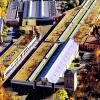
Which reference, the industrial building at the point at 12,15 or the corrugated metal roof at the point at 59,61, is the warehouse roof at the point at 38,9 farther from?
the corrugated metal roof at the point at 59,61

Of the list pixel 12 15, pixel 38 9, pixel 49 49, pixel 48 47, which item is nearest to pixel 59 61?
pixel 49 49

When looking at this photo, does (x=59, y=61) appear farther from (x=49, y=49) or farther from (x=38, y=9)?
(x=38, y=9)

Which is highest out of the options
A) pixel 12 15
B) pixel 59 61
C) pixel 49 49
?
pixel 12 15

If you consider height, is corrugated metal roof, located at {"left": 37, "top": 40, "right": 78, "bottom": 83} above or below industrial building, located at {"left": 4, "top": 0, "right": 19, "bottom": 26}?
below

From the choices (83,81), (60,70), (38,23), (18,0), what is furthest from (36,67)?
(18,0)

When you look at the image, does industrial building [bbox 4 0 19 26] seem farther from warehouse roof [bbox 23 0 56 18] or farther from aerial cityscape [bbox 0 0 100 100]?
warehouse roof [bbox 23 0 56 18]

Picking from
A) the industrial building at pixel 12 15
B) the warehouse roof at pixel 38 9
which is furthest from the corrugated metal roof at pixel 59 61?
the industrial building at pixel 12 15

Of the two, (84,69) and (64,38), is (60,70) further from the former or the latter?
(64,38)

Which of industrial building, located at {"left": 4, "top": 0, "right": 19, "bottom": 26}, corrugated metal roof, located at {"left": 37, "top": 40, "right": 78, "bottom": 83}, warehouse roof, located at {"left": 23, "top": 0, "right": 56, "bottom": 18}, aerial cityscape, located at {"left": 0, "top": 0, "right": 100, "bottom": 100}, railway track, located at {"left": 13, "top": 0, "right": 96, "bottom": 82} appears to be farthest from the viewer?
warehouse roof, located at {"left": 23, "top": 0, "right": 56, "bottom": 18}

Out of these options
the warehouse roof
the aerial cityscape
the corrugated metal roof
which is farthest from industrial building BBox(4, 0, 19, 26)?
the corrugated metal roof
